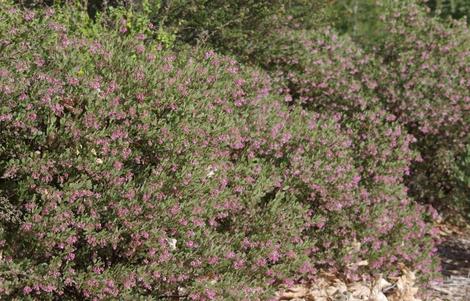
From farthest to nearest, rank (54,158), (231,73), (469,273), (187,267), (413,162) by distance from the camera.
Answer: (413,162) → (469,273) → (231,73) → (187,267) → (54,158)

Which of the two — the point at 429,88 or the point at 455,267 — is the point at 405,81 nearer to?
the point at 429,88

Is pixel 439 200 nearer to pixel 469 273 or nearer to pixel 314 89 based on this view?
pixel 469 273

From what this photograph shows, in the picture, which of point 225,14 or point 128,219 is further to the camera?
point 225,14

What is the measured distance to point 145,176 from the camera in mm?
4879

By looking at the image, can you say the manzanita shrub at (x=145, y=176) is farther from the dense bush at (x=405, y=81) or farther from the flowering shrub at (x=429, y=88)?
the flowering shrub at (x=429, y=88)

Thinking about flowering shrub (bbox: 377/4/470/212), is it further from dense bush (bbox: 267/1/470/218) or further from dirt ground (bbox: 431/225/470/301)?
dirt ground (bbox: 431/225/470/301)

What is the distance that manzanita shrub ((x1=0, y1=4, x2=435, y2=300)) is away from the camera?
4477 mm

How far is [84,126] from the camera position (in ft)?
15.2

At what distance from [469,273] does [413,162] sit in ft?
4.81

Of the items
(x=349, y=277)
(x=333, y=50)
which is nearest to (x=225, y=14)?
(x=333, y=50)

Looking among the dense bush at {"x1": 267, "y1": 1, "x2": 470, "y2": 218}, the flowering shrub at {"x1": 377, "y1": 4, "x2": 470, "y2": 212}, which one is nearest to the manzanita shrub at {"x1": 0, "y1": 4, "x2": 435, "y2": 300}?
the dense bush at {"x1": 267, "y1": 1, "x2": 470, "y2": 218}

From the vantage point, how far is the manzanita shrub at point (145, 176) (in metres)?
4.48

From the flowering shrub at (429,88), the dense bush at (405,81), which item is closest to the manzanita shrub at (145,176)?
the dense bush at (405,81)

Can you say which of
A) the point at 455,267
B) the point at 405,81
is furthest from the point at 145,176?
the point at 455,267
